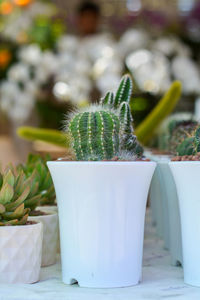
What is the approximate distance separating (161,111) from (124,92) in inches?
19.6

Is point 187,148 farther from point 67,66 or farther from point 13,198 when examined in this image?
point 67,66

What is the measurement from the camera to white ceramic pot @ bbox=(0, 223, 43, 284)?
948mm

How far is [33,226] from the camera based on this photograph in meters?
0.96

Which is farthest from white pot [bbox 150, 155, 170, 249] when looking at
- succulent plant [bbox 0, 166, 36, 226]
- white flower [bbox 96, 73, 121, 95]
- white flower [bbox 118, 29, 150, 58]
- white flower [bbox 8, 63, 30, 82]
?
white flower [bbox 118, 29, 150, 58]

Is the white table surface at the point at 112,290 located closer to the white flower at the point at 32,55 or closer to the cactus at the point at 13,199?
the cactus at the point at 13,199

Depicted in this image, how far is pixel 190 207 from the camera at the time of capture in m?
0.94

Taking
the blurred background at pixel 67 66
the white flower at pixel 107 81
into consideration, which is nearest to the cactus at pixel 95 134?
the blurred background at pixel 67 66

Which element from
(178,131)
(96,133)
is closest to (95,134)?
(96,133)

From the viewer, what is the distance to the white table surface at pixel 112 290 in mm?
883

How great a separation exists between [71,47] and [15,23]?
12.9 inches

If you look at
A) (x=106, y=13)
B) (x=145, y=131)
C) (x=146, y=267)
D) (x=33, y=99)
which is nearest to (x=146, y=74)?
(x=33, y=99)

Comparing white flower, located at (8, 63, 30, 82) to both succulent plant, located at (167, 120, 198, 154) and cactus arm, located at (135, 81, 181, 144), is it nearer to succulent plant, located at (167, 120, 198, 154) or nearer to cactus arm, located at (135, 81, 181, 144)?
cactus arm, located at (135, 81, 181, 144)

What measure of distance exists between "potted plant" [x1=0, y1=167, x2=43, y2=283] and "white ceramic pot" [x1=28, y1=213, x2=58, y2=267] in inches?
5.3

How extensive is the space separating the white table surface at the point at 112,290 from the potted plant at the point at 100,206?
26mm
